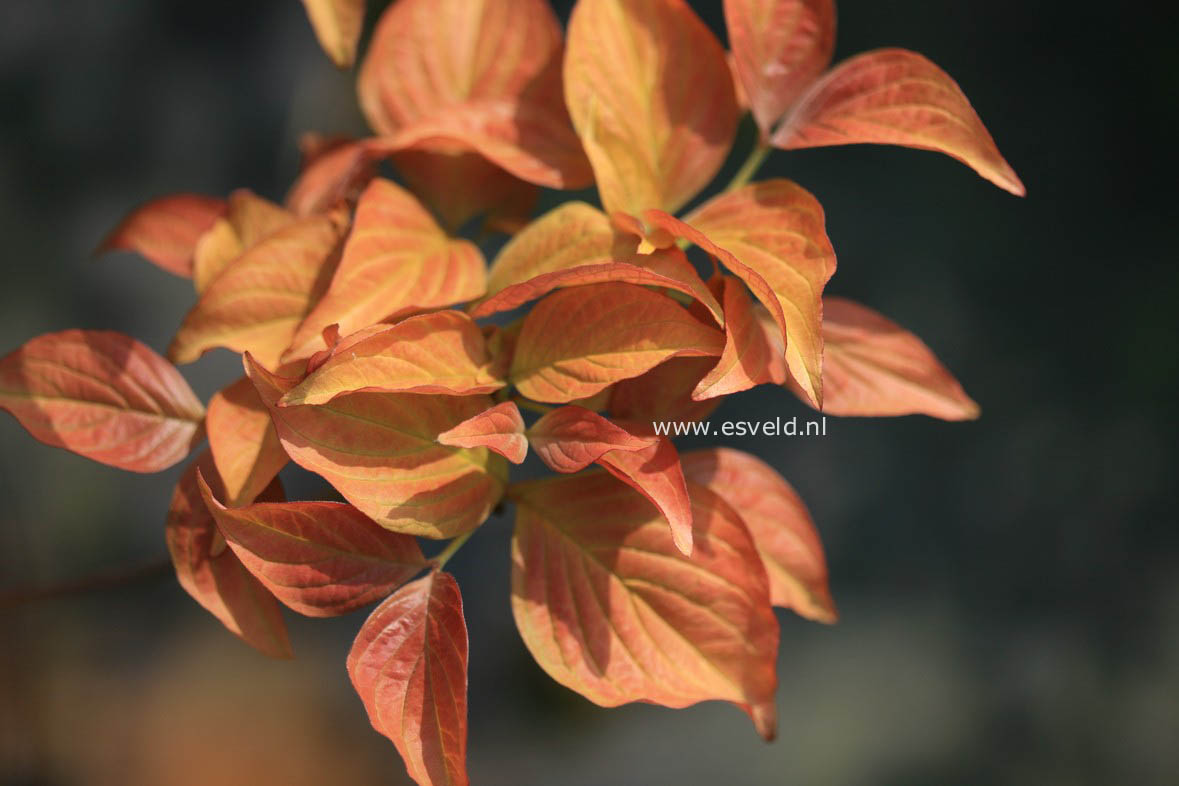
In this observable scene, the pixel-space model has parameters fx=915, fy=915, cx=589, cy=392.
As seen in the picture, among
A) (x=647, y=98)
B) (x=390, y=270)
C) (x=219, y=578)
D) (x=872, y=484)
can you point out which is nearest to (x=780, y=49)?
(x=647, y=98)

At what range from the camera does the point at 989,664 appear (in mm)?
766

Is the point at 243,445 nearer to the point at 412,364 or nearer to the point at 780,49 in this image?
the point at 412,364

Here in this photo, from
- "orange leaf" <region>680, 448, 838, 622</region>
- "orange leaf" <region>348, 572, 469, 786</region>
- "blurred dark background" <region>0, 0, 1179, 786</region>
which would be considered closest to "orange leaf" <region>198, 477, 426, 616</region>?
"orange leaf" <region>348, 572, 469, 786</region>

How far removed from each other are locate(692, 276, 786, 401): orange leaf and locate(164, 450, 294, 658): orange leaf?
143 millimetres

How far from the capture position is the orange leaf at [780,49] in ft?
1.03

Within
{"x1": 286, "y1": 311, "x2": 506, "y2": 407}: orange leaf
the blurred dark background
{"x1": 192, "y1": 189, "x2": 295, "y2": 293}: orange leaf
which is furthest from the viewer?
the blurred dark background

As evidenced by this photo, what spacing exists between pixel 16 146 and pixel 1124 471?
0.97m

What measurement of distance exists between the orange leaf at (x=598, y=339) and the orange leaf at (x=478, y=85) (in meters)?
0.07

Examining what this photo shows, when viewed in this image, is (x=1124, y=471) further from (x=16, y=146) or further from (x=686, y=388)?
(x=16, y=146)

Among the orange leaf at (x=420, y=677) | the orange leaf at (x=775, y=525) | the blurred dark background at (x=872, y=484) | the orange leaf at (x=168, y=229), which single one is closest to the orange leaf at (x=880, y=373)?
the orange leaf at (x=775, y=525)

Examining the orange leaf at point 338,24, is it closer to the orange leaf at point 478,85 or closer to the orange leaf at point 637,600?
the orange leaf at point 478,85

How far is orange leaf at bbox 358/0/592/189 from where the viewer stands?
12.7 inches

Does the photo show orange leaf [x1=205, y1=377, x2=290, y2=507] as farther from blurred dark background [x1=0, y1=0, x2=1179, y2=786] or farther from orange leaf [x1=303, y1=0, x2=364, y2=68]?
blurred dark background [x1=0, y1=0, x2=1179, y2=786]

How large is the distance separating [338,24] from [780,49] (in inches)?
5.9
